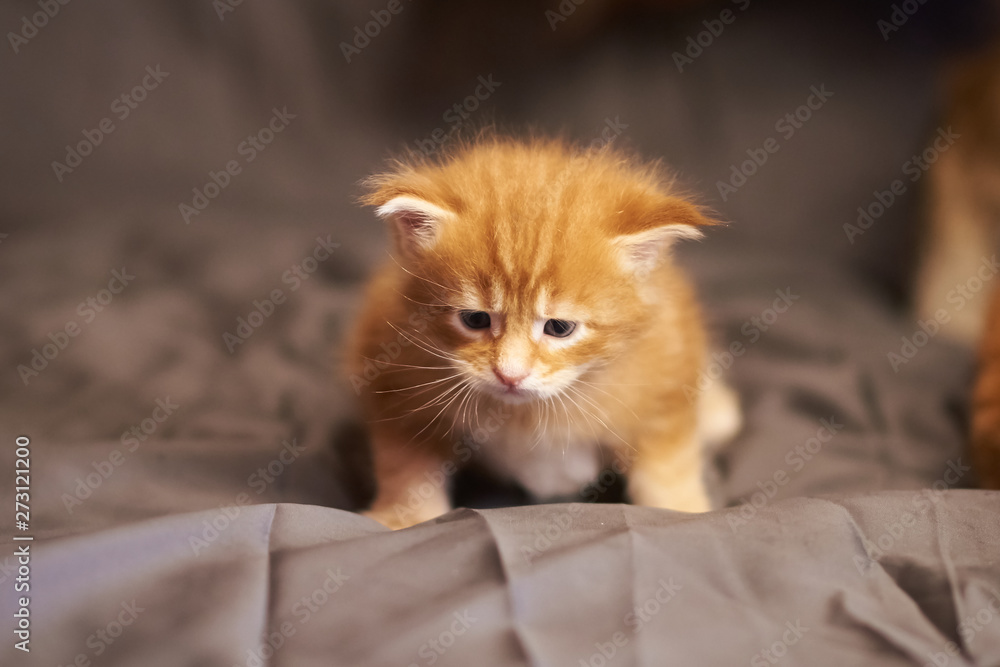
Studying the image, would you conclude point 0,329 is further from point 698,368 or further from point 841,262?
point 841,262

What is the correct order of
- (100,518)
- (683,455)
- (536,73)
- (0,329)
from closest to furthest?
(100,518)
(683,455)
(0,329)
(536,73)

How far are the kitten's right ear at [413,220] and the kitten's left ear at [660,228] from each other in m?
0.25

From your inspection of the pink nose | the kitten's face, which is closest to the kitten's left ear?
the kitten's face

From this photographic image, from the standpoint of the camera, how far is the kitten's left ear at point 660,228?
0.99 metres

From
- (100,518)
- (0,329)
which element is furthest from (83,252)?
(100,518)

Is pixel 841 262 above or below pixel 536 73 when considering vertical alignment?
below

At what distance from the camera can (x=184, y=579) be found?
89cm

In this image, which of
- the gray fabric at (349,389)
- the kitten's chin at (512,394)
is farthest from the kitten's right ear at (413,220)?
the gray fabric at (349,389)

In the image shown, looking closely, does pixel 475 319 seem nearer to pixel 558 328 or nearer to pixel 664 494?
pixel 558 328

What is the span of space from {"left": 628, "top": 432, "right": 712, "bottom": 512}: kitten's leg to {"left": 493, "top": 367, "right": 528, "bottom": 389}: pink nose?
29cm

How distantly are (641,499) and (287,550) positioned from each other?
58 cm

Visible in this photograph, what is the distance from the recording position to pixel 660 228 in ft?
3.23

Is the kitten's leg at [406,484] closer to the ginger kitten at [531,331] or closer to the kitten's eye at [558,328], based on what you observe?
the ginger kitten at [531,331]

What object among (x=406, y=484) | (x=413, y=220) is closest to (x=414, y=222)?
(x=413, y=220)
